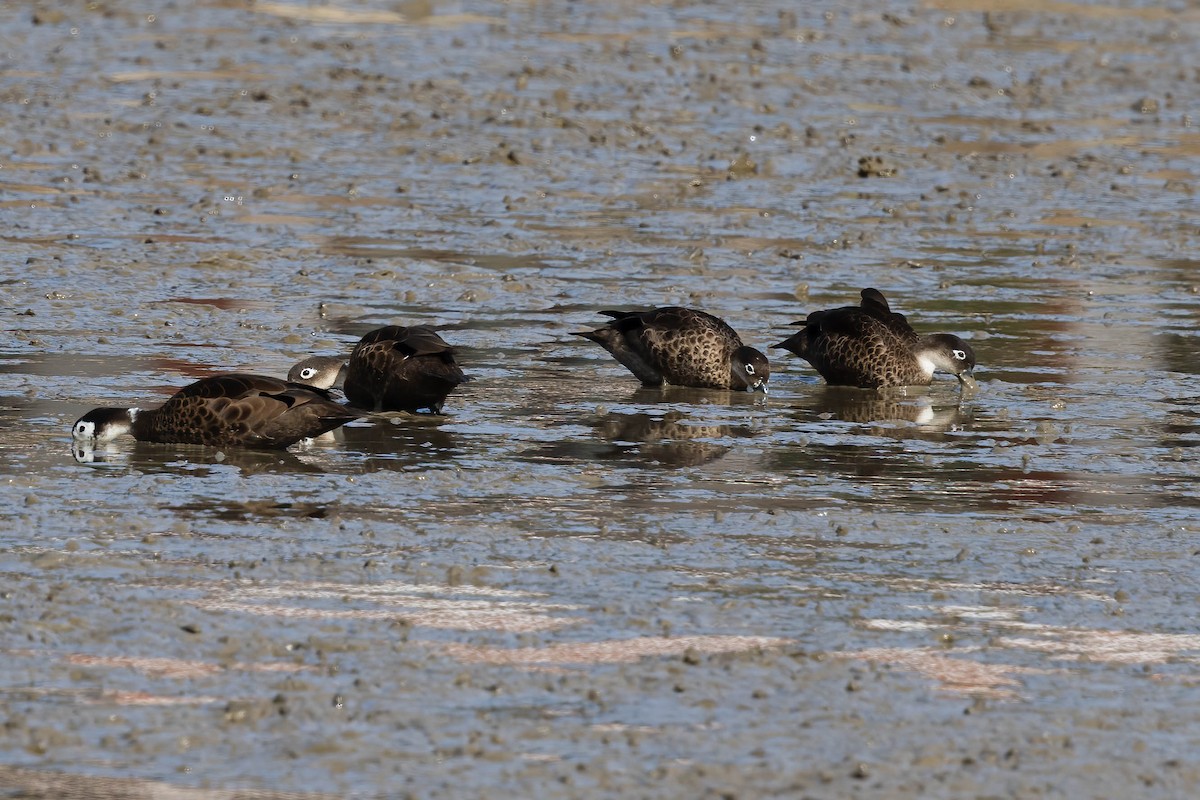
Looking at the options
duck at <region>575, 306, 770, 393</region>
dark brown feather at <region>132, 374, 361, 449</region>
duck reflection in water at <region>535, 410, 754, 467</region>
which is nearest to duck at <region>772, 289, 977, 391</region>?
duck at <region>575, 306, 770, 393</region>

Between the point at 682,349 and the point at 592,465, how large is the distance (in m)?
2.57

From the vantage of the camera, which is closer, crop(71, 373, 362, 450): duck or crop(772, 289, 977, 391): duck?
crop(71, 373, 362, 450): duck

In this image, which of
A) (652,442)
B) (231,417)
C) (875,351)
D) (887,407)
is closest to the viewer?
(231,417)

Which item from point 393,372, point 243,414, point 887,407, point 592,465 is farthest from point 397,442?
point 887,407

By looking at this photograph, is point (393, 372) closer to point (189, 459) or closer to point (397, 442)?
point (397, 442)

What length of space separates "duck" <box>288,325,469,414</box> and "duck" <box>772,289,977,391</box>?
248 cm

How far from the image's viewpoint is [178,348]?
44.8 ft

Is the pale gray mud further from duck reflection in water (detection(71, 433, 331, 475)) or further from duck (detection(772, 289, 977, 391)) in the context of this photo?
duck (detection(772, 289, 977, 391))

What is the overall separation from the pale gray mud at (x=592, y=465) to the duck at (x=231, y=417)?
220mm

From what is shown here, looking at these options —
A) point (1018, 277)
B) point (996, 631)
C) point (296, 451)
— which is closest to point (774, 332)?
point (1018, 277)

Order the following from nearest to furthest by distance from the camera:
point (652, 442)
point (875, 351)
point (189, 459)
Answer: point (189, 459) < point (652, 442) < point (875, 351)

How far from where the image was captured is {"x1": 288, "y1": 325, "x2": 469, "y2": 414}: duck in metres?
11.9

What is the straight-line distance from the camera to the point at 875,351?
1354 centimetres

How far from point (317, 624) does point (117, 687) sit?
0.91 m
